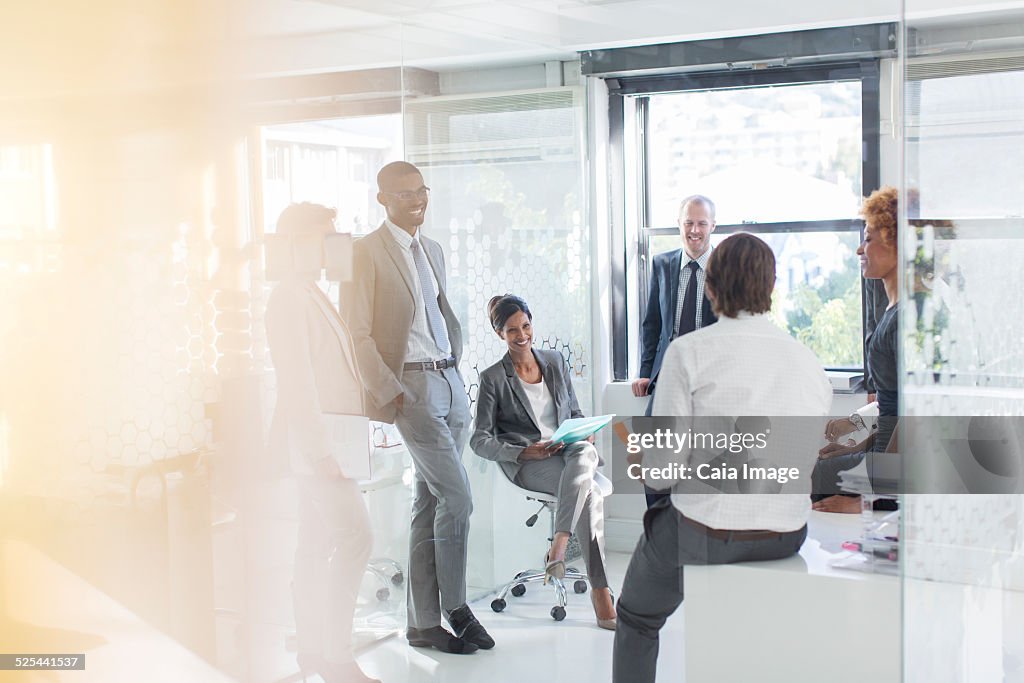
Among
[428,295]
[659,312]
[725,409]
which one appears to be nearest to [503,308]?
[428,295]

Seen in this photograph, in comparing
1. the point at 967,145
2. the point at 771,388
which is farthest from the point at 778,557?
the point at 967,145

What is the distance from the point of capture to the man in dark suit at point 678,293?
2.53 m

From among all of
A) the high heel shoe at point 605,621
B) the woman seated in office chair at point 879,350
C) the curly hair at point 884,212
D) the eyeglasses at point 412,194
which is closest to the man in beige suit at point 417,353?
the eyeglasses at point 412,194

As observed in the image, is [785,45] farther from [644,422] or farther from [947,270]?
[644,422]

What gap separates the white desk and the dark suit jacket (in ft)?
1.85

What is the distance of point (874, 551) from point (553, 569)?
0.86m

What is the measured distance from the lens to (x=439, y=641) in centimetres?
298

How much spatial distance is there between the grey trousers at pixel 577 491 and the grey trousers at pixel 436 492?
12.8 inches

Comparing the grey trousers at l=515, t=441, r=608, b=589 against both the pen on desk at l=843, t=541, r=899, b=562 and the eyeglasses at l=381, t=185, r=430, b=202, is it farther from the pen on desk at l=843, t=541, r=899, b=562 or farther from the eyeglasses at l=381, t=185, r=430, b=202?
the eyeglasses at l=381, t=185, r=430, b=202

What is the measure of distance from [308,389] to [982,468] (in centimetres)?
197

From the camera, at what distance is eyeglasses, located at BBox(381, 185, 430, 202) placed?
297 centimetres

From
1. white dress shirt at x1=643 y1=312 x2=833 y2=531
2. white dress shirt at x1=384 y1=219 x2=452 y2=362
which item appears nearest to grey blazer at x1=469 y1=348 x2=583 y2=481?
white dress shirt at x1=384 y1=219 x2=452 y2=362

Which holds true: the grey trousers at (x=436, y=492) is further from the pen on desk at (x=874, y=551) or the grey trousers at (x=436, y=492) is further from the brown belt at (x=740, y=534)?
the pen on desk at (x=874, y=551)

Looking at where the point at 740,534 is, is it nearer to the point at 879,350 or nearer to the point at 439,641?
the point at 879,350
